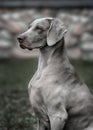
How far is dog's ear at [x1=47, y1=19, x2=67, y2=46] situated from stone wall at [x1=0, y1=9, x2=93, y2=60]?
27.5ft

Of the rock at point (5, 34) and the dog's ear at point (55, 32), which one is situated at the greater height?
the dog's ear at point (55, 32)

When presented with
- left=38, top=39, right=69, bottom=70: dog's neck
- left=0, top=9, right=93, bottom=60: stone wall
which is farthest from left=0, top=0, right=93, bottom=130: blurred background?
left=38, top=39, right=69, bottom=70: dog's neck

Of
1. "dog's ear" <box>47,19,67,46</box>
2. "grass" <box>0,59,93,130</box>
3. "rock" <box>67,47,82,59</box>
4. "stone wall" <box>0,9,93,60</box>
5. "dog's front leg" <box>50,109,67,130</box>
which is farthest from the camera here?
"stone wall" <box>0,9,93,60</box>

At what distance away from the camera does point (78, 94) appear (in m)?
4.66

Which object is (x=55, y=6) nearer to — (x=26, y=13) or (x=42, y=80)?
(x=26, y=13)

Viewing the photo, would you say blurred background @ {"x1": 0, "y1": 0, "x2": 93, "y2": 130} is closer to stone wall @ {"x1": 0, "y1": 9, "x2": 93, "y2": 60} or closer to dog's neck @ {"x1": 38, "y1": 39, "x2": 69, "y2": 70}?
stone wall @ {"x1": 0, "y1": 9, "x2": 93, "y2": 60}

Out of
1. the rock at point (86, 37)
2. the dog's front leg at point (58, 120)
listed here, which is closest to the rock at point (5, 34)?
the rock at point (86, 37)

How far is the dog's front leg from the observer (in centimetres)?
452

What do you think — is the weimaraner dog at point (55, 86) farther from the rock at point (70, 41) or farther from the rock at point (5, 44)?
Answer: the rock at point (5, 44)

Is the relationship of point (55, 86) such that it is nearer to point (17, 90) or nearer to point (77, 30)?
point (17, 90)

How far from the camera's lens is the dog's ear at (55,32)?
4.65 meters

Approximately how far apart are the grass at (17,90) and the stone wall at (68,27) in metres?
0.63

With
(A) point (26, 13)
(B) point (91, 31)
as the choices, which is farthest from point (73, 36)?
(A) point (26, 13)

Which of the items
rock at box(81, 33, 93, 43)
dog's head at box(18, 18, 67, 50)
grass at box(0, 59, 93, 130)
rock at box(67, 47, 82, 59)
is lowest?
rock at box(67, 47, 82, 59)
